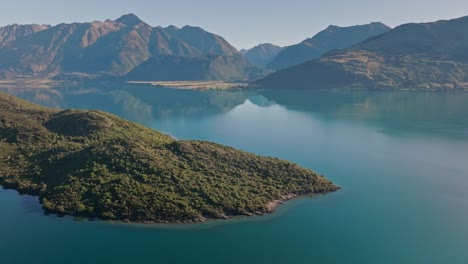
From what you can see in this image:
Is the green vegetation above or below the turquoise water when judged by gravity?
above

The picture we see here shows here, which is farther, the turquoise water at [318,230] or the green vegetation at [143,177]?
the green vegetation at [143,177]

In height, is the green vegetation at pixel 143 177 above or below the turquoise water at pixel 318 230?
above

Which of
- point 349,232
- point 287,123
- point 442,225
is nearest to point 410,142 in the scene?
point 287,123

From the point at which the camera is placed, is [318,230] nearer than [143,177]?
Yes

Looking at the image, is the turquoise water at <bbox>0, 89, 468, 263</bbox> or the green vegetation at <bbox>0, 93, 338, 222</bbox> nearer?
the turquoise water at <bbox>0, 89, 468, 263</bbox>

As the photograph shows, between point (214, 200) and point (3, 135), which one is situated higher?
point (3, 135)

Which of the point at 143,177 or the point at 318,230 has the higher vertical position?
the point at 143,177

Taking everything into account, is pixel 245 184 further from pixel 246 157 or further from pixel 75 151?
pixel 75 151

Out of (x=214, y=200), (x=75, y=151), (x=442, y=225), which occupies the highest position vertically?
(x=75, y=151)
